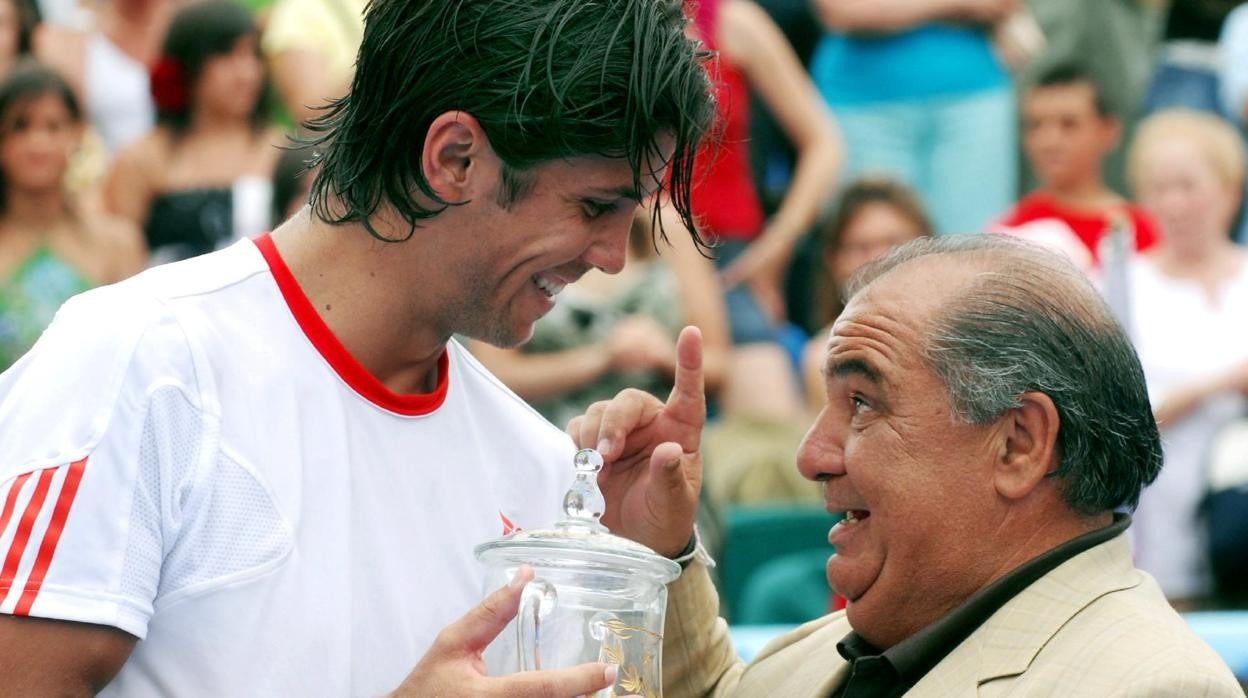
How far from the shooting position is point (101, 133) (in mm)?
7168

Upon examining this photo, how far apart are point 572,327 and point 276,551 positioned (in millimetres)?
3529

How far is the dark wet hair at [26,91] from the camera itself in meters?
6.32

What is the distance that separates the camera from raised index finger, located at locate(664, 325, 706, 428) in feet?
9.93

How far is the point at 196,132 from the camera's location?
675 cm

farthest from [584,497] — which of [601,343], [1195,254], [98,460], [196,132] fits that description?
[196,132]

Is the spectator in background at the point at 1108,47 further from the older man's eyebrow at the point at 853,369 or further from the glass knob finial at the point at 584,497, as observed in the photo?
the glass knob finial at the point at 584,497

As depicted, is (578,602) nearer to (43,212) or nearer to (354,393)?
(354,393)

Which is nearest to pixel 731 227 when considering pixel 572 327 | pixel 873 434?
pixel 572 327

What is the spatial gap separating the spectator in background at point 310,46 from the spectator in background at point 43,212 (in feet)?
2.83

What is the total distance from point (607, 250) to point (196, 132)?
4381 mm

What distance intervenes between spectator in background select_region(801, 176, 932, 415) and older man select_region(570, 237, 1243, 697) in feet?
11.0

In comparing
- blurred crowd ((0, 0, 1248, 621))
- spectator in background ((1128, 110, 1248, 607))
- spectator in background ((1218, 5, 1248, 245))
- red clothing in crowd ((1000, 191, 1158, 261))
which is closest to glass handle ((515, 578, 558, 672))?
blurred crowd ((0, 0, 1248, 621))

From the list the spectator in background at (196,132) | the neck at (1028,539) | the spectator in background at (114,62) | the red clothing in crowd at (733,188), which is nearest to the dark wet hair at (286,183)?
the spectator in background at (196,132)

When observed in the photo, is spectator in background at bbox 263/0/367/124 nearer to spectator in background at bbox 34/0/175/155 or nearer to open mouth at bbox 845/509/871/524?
spectator in background at bbox 34/0/175/155
